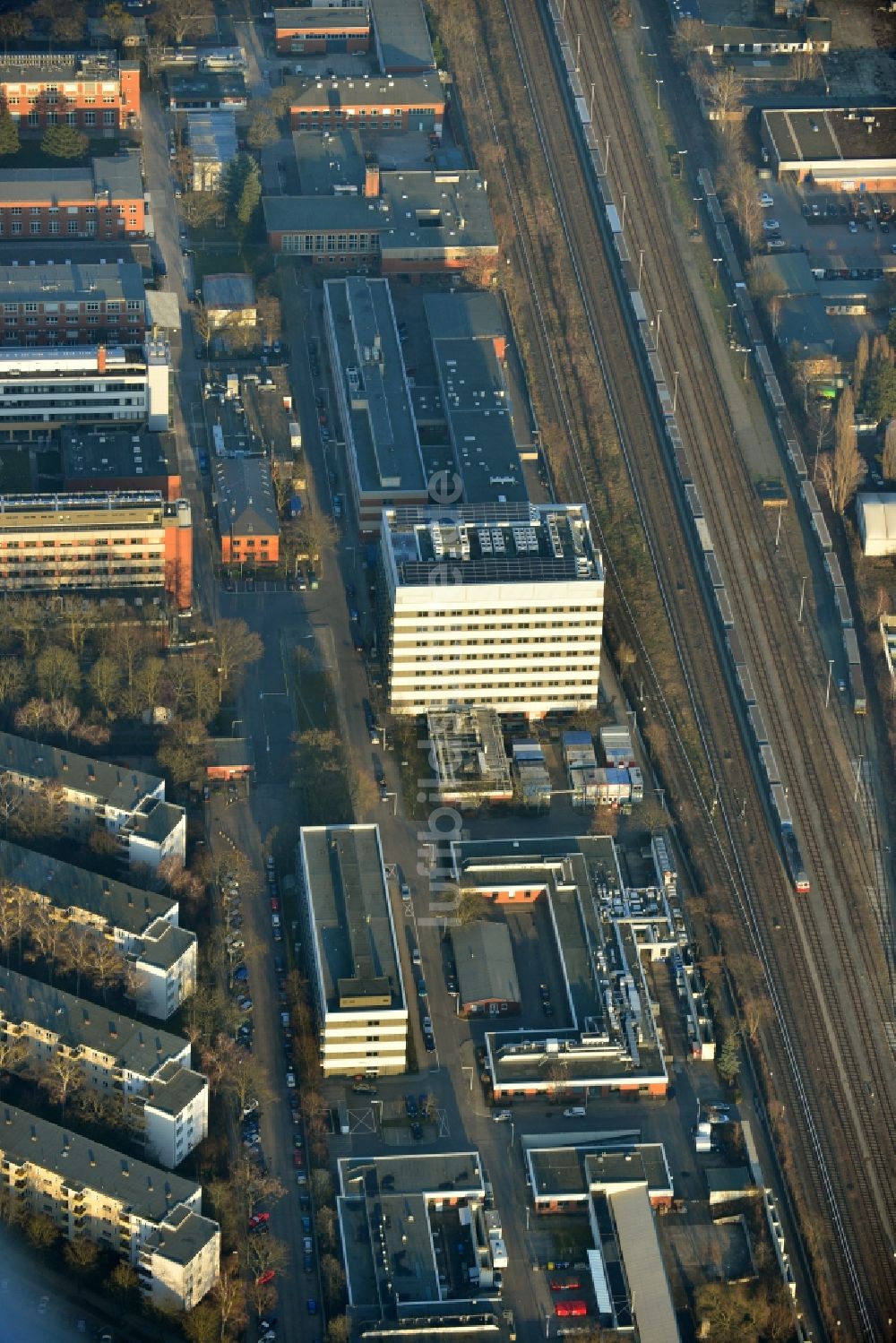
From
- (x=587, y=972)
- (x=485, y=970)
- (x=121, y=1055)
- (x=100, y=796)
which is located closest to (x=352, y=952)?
(x=485, y=970)

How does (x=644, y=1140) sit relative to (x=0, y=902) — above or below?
below

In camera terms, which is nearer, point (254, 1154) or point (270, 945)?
point (254, 1154)

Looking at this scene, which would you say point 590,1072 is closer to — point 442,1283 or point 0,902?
point 442,1283

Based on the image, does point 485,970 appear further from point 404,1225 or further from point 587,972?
point 404,1225

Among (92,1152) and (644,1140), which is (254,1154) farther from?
(644,1140)

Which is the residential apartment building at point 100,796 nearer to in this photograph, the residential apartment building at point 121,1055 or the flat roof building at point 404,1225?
the residential apartment building at point 121,1055

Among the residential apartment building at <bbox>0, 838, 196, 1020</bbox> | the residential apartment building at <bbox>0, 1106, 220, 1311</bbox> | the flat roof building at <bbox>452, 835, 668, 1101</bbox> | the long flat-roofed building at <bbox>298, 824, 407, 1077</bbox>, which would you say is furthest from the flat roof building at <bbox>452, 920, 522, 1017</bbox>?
the residential apartment building at <bbox>0, 1106, 220, 1311</bbox>

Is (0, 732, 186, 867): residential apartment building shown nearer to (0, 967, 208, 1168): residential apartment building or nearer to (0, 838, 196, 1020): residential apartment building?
(0, 838, 196, 1020): residential apartment building

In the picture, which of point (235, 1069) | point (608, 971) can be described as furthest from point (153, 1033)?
point (608, 971)
